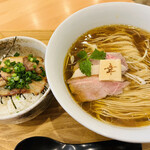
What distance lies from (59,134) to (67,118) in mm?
139

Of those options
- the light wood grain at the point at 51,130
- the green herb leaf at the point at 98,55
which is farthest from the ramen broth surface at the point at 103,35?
the light wood grain at the point at 51,130

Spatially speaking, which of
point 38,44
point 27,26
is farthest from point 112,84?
point 27,26

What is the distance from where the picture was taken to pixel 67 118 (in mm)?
1245

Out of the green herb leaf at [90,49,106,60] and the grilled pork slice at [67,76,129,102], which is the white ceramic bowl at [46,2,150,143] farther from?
the green herb leaf at [90,49,106,60]

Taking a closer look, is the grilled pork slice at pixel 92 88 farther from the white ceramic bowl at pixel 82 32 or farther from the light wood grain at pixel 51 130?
the light wood grain at pixel 51 130

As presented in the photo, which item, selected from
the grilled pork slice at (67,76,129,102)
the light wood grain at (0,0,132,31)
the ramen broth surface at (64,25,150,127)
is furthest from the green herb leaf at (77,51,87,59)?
the light wood grain at (0,0,132,31)

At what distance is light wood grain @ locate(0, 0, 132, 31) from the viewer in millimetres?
1838

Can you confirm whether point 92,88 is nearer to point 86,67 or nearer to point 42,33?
point 86,67

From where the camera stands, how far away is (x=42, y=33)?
5.73ft

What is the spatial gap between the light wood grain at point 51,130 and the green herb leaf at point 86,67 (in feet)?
1.08

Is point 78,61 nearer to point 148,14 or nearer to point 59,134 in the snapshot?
point 59,134

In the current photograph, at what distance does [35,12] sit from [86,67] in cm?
125

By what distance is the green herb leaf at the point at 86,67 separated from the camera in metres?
1.16

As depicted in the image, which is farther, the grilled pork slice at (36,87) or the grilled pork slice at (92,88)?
the grilled pork slice at (36,87)
